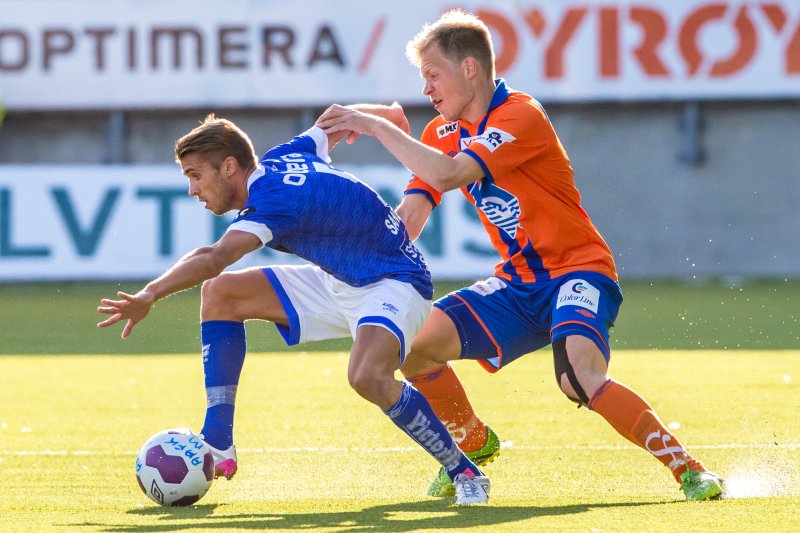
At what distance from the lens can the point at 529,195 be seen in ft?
17.9

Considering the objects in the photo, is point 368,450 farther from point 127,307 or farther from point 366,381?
point 127,307

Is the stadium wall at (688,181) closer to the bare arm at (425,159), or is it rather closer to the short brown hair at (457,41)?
the short brown hair at (457,41)

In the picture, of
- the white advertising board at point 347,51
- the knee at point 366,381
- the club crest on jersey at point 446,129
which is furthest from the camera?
the white advertising board at point 347,51

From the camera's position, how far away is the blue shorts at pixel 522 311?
17.1 ft

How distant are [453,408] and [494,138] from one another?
106 centimetres

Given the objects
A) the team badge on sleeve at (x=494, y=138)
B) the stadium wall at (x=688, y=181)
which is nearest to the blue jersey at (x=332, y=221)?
the team badge on sleeve at (x=494, y=138)

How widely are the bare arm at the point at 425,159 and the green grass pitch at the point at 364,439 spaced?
1.15 meters

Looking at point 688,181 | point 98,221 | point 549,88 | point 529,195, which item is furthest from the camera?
point 688,181

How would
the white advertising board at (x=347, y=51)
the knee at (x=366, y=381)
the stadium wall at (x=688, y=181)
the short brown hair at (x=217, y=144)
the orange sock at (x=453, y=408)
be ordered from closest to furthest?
the knee at (x=366, y=381) < the short brown hair at (x=217, y=144) < the orange sock at (x=453, y=408) < the white advertising board at (x=347, y=51) < the stadium wall at (x=688, y=181)

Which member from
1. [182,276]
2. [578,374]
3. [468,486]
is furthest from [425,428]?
[182,276]

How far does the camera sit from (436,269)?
50.3 ft

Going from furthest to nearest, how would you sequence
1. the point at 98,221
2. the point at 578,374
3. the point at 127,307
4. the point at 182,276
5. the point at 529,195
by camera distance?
the point at 98,221 → the point at 529,195 → the point at 578,374 → the point at 182,276 → the point at 127,307

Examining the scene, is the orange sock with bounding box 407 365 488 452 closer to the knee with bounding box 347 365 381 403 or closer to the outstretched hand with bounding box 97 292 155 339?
the knee with bounding box 347 365 381 403

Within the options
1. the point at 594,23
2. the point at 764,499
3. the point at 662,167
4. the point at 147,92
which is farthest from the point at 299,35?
the point at 764,499
